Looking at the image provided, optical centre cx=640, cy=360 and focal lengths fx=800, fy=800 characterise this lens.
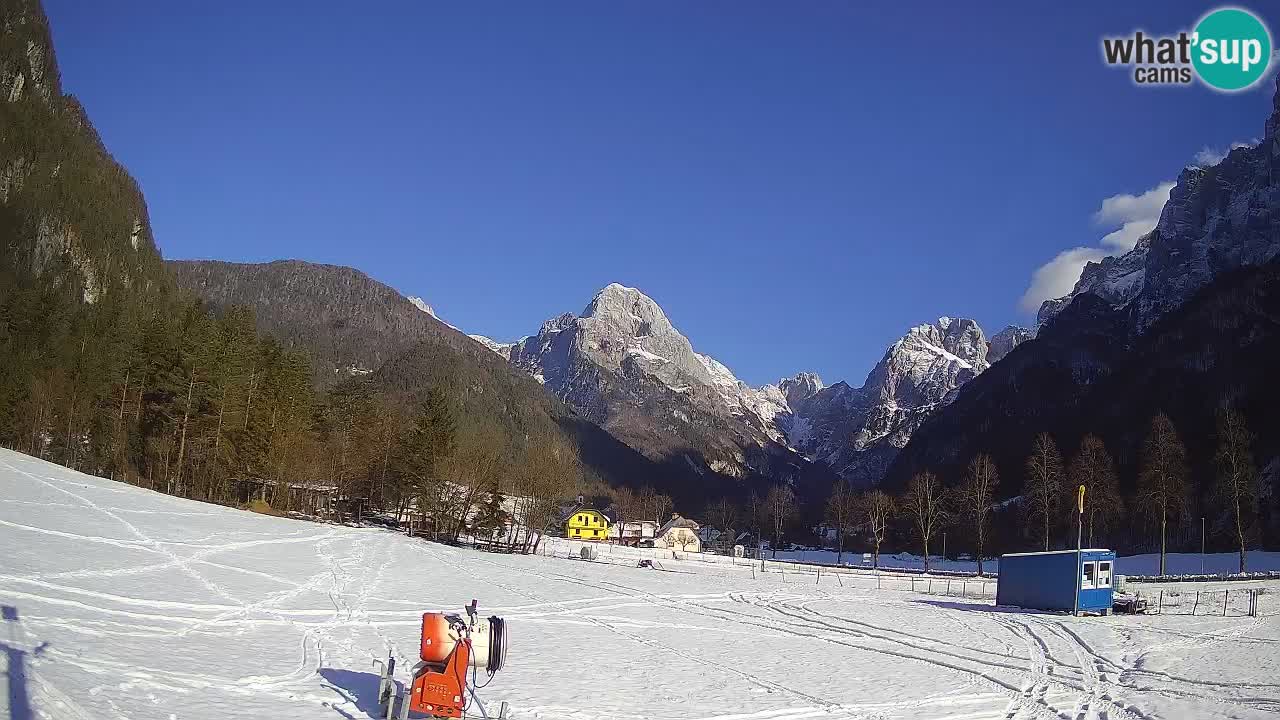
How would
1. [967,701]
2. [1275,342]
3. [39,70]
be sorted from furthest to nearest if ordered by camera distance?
[39,70]
[1275,342]
[967,701]

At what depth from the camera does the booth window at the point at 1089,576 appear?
39625 millimetres

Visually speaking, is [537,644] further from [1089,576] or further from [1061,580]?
[1089,576]

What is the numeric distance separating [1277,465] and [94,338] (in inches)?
5334

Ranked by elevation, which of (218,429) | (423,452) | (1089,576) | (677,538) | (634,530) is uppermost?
(218,429)

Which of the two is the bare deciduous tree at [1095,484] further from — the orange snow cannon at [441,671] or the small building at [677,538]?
the orange snow cannon at [441,671]

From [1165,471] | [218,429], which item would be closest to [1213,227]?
[1165,471]

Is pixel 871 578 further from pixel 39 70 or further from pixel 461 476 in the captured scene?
pixel 39 70

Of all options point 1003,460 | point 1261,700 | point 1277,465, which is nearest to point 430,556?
point 1261,700

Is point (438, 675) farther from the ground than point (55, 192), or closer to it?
closer to it

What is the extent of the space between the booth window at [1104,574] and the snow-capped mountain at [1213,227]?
135617 millimetres

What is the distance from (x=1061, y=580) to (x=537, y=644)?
3081 cm

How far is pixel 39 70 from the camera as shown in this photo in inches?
7052

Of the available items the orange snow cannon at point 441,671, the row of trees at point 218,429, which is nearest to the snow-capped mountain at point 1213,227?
the row of trees at point 218,429

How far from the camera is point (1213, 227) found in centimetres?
16725
